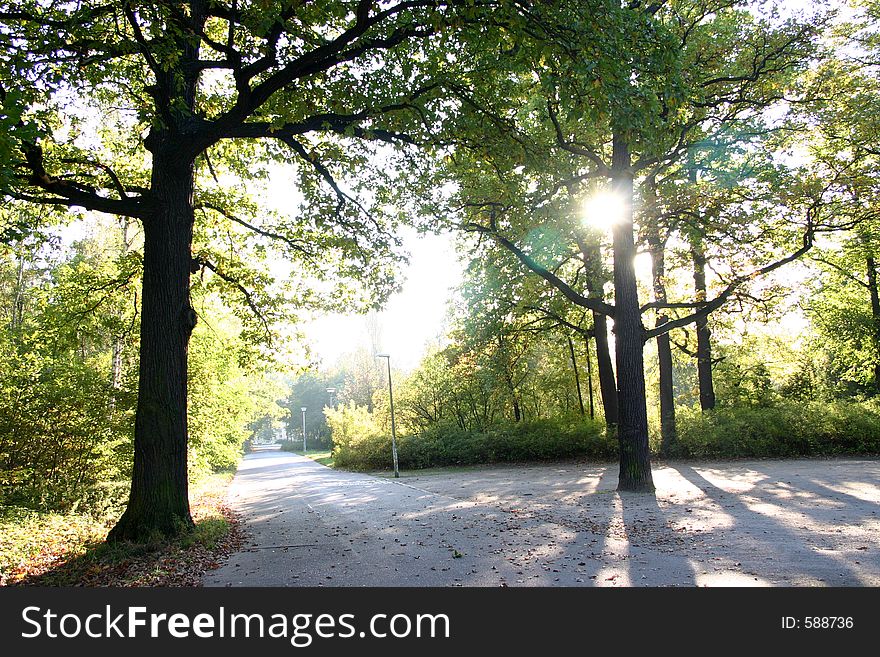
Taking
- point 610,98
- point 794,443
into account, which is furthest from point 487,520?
point 794,443

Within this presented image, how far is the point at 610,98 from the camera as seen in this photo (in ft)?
20.2

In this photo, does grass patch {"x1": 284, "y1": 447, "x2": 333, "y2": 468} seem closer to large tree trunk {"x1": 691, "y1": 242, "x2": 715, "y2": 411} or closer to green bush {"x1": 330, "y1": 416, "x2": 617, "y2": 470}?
green bush {"x1": 330, "y1": 416, "x2": 617, "y2": 470}

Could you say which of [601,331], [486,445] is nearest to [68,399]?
[486,445]

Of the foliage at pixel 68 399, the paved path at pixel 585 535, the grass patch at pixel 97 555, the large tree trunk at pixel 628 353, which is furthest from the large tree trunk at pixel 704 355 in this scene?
the grass patch at pixel 97 555

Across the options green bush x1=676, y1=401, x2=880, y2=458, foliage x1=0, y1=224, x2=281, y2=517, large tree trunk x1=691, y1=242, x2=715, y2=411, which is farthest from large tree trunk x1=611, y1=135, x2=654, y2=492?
large tree trunk x1=691, y1=242, x2=715, y2=411

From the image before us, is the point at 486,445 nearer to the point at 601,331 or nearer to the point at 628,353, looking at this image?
the point at 601,331

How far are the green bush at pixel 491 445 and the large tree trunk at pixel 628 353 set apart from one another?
9.56 metres

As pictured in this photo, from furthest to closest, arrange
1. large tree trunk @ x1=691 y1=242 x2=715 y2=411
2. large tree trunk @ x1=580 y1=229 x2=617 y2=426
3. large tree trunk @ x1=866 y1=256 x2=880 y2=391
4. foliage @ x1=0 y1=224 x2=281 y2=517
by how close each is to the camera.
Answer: large tree trunk @ x1=866 y1=256 x2=880 y2=391, large tree trunk @ x1=691 y1=242 x2=715 y2=411, large tree trunk @ x1=580 y1=229 x2=617 y2=426, foliage @ x1=0 y1=224 x2=281 y2=517

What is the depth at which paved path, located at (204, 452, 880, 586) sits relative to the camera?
221 inches

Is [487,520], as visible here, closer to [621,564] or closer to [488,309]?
[621,564]

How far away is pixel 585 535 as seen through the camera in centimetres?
769

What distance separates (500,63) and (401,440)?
19.8 meters

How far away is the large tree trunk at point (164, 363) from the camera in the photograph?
25.4ft

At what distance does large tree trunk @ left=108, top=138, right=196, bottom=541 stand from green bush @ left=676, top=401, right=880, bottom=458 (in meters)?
17.5
